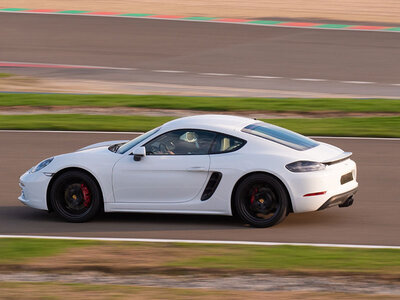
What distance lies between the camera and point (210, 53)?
1035 inches

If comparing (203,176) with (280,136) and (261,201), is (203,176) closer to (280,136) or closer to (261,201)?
(261,201)

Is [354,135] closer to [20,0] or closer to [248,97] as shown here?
[248,97]

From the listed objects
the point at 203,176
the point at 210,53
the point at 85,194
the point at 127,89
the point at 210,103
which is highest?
the point at 210,53

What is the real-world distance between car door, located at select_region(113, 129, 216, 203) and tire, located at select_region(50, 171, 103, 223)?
283mm

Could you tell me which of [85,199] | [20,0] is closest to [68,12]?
[20,0]

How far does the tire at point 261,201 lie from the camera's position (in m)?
10.4

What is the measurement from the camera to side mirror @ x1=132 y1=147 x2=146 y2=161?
1075 centimetres

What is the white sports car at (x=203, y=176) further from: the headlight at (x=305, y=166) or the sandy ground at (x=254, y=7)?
the sandy ground at (x=254, y=7)

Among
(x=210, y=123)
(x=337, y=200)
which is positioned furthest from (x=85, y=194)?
(x=337, y=200)

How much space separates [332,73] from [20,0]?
1621cm

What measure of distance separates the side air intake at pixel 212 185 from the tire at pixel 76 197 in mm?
1312

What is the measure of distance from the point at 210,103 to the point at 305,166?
934cm

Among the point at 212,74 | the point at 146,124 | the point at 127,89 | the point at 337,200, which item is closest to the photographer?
the point at 337,200

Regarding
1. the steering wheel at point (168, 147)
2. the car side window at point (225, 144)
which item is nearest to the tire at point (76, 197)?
the steering wheel at point (168, 147)
